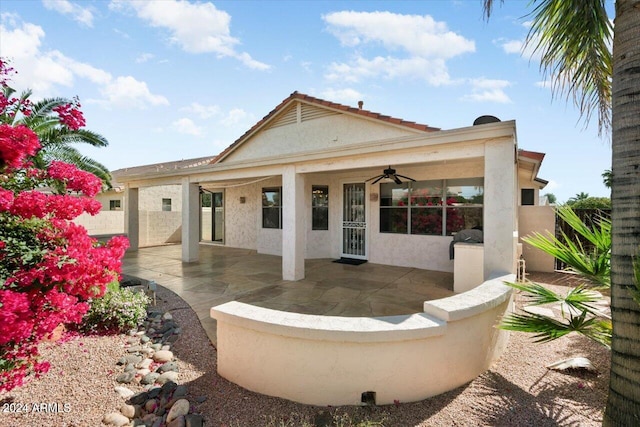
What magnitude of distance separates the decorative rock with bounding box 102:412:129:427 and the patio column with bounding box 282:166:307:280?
4.61 m

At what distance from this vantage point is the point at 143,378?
3381 millimetres

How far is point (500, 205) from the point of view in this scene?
4500mm

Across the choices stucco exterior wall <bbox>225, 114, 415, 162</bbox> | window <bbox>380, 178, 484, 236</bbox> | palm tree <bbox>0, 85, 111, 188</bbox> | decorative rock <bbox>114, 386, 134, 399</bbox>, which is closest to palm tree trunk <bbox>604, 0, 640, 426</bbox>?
decorative rock <bbox>114, 386, 134, 399</bbox>

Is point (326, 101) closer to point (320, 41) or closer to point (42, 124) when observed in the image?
point (320, 41)

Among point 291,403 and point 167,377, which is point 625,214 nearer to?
point 291,403

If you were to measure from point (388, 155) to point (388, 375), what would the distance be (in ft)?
13.3

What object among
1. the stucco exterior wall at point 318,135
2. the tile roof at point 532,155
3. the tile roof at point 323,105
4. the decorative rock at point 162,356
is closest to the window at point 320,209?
the stucco exterior wall at point 318,135

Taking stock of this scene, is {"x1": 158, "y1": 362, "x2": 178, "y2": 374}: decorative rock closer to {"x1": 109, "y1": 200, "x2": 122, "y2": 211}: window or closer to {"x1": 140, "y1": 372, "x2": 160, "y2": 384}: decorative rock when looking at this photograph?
{"x1": 140, "y1": 372, "x2": 160, "y2": 384}: decorative rock

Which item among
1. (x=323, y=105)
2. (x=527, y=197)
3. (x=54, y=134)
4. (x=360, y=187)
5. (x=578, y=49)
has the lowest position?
(x=527, y=197)

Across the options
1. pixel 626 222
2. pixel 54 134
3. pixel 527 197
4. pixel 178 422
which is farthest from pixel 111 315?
pixel 527 197

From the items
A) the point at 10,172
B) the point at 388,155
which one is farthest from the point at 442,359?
the point at 10,172

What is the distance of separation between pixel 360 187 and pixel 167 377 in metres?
7.78

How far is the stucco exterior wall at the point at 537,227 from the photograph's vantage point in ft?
30.1

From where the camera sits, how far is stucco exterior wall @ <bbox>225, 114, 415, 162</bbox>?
8961 millimetres
